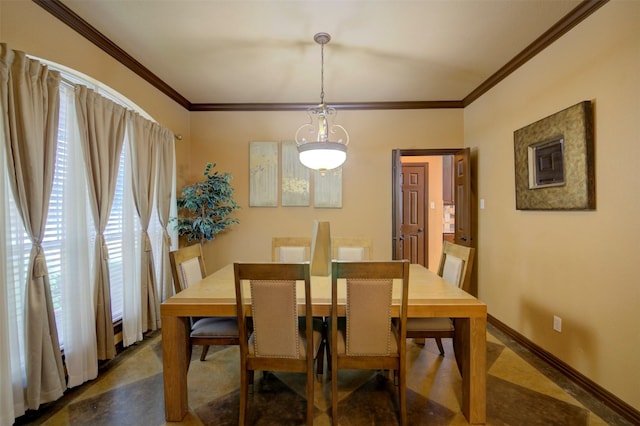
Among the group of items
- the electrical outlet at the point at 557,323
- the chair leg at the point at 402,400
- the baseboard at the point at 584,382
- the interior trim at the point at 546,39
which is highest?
the interior trim at the point at 546,39

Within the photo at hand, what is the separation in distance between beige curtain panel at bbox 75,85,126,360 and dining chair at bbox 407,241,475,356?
2.33 m

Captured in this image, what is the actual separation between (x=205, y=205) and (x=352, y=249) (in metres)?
1.92

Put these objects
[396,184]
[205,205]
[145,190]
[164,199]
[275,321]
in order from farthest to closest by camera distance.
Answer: [396,184] < [205,205] < [164,199] < [145,190] < [275,321]

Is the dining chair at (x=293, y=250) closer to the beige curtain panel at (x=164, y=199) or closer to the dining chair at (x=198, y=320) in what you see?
the dining chair at (x=198, y=320)

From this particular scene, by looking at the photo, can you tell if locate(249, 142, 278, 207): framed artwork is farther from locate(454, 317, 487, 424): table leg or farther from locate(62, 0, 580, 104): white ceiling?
locate(454, 317, 487, 424): table leg

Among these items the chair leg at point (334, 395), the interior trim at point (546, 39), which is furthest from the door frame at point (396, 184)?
the chair leg at point (334, 395)

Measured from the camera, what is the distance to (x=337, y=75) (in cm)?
317

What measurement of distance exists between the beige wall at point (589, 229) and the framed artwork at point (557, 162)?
0.06 metres

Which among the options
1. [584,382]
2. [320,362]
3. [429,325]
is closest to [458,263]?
[429,325]

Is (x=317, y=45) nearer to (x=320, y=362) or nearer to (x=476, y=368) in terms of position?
(x=320, y=362)

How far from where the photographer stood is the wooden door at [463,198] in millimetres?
3547

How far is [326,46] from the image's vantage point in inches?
102

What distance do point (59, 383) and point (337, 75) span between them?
11.1ft

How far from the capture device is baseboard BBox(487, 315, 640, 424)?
1.79 meters
